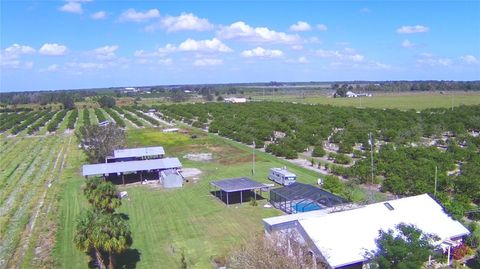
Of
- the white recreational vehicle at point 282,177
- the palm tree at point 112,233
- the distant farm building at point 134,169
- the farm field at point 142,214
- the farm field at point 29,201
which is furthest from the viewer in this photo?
the distant farm building at point 134,169

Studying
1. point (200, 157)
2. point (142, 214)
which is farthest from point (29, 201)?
point (200, 157)

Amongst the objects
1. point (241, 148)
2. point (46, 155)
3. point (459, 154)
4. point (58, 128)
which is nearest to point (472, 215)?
point (459, 154)

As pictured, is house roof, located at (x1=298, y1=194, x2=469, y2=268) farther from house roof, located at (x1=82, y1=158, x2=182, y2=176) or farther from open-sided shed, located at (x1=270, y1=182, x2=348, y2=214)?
house roof, located at (x1=82, y1=158, x2=182, y2=176)

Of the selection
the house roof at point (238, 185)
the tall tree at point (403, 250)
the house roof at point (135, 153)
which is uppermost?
the tall tree at point (403, 250)

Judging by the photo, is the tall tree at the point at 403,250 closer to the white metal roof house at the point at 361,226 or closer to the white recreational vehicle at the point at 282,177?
the white metal roof house at the point at 361,226

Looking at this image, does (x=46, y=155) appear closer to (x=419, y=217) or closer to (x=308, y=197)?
(x=308, y=197)

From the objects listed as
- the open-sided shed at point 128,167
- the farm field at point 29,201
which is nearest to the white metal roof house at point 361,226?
the farm field at point 29,201

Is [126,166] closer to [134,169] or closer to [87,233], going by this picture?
[134,169]
